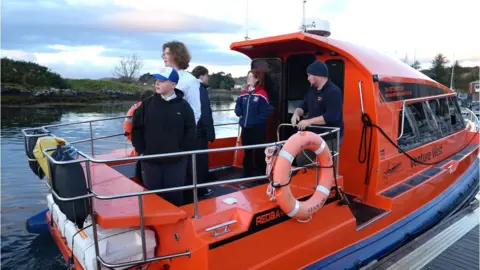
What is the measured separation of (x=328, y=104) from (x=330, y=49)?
952mm

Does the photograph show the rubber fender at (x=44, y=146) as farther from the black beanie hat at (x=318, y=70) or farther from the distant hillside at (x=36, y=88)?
the distant hillside at (x=36, y=88)

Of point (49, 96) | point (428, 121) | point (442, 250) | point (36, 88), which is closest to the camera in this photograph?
point (442, 250)

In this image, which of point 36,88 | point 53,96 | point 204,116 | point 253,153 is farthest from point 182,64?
point 36,88

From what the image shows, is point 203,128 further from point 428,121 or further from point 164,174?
point 428,121

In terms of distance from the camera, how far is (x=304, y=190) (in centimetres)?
349

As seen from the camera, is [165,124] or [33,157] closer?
[165,124]

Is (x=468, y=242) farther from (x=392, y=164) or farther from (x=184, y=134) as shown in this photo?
(x=184, y=134)

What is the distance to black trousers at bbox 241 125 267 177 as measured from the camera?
4.80 meters

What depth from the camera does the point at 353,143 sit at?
14.9 feet

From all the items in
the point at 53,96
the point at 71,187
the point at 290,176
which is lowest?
the point at 290,176

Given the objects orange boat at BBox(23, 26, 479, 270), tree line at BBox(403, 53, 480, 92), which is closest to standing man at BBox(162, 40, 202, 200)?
orange boat at BBox(23, 26, 479, 270)

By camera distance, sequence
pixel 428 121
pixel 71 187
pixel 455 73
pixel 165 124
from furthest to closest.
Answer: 1. pixel 455 73
2. pixel 428 121
3. pixel 165 124
4. pixel 71 187

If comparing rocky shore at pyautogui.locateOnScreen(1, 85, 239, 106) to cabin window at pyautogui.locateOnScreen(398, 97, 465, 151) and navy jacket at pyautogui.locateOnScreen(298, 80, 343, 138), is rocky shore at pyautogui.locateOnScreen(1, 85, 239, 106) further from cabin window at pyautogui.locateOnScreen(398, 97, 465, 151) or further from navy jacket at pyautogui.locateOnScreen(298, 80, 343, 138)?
navy jacket at pyautogui.locateOnScreen(298, 80, 343, 138)

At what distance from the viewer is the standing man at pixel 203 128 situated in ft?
13.9
